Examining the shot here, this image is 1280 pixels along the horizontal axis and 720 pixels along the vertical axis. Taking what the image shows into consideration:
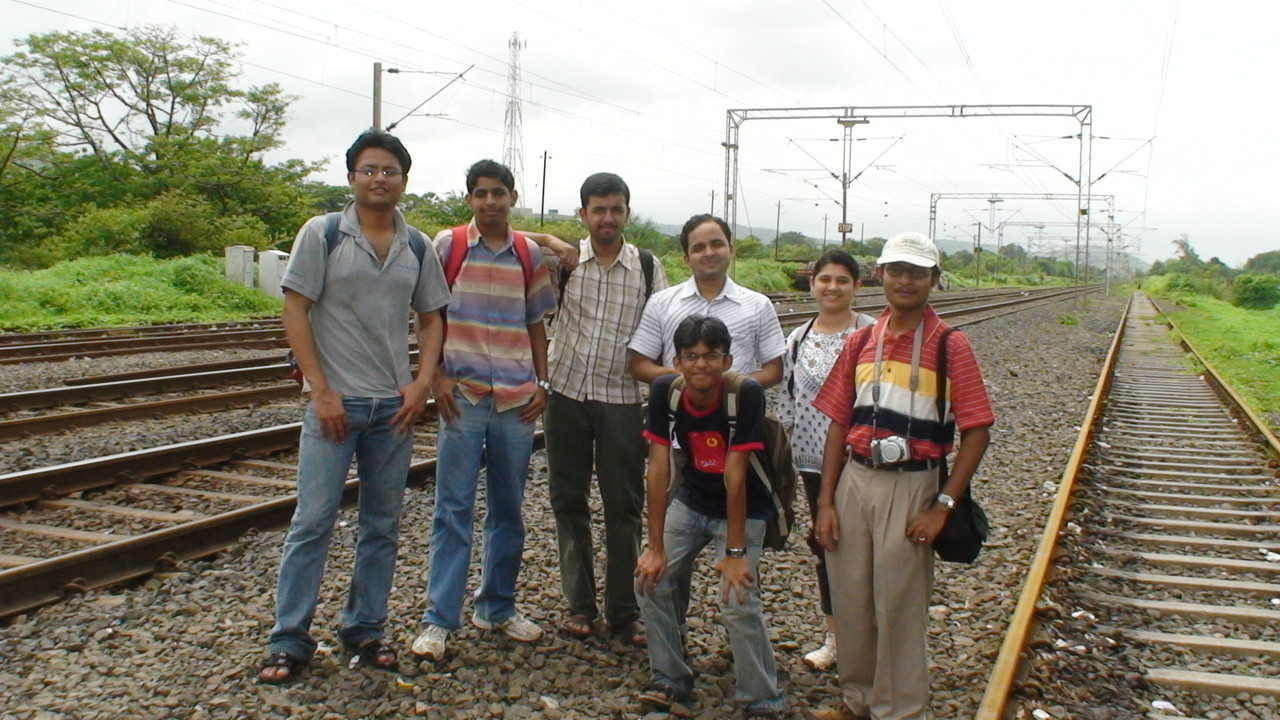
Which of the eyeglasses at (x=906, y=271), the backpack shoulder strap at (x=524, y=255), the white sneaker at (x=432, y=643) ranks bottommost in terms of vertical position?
the white sneaker at (x=432, y=643)

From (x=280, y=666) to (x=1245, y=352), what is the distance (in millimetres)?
22414

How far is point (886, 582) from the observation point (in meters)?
3.24

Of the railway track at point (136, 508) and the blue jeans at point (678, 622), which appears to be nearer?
the blue jeans at point (678, 622)

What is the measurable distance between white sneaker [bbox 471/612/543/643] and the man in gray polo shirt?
0.49 metres

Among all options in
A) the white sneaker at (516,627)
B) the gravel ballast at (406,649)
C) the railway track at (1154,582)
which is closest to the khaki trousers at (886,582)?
the railway track at (1154,582)

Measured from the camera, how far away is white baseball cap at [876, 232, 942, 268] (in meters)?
3.22

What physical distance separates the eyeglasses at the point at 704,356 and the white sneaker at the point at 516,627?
1.42m

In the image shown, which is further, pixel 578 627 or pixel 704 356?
pixel 578 627

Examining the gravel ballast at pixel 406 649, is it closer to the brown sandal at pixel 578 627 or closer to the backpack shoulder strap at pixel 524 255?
the brown sandal at pixel 578 627

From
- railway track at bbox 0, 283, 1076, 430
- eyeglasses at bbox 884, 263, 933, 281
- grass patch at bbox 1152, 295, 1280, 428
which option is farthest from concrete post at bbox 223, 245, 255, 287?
eyeglasses at bbox 884, 263, 933, 281

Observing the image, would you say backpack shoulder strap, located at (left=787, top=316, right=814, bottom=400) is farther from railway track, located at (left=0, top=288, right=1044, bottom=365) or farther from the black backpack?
railway track, located at (left=0, top=288, right=1044, bottom=365)

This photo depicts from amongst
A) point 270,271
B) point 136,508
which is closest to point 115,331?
point 270,271

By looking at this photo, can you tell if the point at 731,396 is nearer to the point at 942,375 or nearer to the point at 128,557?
the point at 942,375

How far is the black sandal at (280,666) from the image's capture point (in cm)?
352
